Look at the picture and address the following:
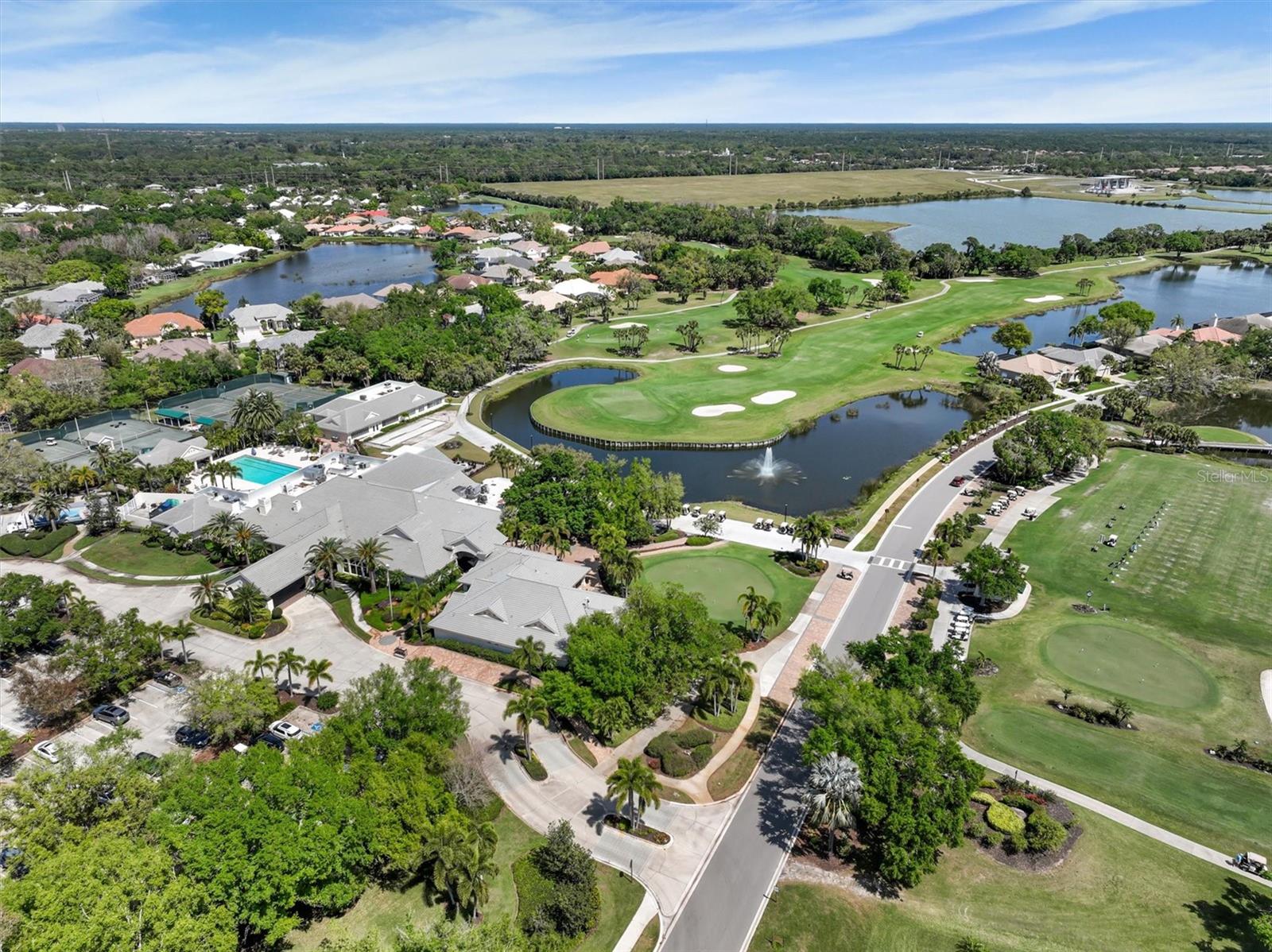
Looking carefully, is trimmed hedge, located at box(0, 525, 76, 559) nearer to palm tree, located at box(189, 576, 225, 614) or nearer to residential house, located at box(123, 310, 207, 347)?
palm tree, located at box(189, 576, 225, 614)

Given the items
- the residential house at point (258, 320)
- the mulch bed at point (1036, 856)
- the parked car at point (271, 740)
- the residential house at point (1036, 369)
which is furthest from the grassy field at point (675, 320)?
the mulch bed at point (1036, 856)

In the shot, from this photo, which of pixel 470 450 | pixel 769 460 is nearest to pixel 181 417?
pixel 470 450

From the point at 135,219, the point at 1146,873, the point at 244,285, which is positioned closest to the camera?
the point at 1146,873

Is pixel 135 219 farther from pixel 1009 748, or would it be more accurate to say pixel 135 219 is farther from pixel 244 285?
pixel 1009 748

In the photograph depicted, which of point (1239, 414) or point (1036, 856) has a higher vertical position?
point (1239, 414)

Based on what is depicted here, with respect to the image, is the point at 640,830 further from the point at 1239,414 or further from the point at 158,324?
the point at 158,324

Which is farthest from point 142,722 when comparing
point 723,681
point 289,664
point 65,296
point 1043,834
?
point 65,296
